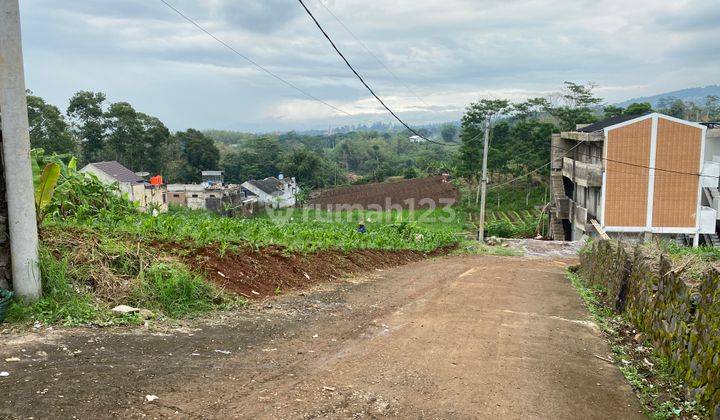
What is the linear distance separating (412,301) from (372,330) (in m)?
2.62

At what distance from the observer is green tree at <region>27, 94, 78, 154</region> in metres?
37.4

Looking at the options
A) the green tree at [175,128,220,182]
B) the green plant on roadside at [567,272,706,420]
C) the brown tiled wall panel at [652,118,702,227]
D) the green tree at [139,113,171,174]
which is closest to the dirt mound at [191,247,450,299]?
the green plant on roadside at [567,272,706,420]

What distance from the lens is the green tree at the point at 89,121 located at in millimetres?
47344

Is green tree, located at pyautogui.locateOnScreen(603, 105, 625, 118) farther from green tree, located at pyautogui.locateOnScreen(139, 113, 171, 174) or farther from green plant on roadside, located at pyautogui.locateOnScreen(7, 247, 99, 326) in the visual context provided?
green plant on roadside, located at pyautogui.locateOnScreen(7, 247, 99, 326)

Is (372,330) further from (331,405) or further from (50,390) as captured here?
(50,390)

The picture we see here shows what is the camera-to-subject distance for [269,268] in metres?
10.5

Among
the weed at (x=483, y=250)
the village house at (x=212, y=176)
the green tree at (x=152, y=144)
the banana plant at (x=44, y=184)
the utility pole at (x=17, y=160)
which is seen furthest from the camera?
the village house at (x=212, y=176)

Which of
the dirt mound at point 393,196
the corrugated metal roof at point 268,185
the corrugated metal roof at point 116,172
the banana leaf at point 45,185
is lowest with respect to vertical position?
the dirt mound at point 393,196

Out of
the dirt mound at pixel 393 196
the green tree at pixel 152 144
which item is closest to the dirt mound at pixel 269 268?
the dirt mound at pixel 393 196

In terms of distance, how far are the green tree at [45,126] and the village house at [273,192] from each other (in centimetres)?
2219

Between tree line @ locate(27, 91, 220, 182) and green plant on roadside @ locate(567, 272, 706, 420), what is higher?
tree line @ locate(27, 91, 220, 182)

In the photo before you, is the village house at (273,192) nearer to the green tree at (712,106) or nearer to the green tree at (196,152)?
the green tree at (196,152)

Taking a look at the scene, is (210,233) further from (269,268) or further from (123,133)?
(123,133)

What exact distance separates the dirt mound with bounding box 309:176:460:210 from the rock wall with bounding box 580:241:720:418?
43.8 meters
